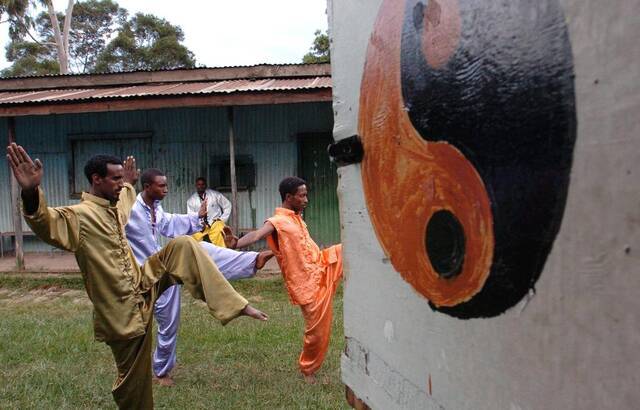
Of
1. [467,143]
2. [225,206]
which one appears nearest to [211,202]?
[225,206]

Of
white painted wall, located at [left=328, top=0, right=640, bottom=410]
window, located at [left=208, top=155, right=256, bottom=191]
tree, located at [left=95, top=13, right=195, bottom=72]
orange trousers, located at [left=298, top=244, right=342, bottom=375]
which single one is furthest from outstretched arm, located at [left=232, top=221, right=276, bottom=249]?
tree, located at [left=95, top=13, right=195, bottom=72]

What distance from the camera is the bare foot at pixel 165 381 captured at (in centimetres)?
422

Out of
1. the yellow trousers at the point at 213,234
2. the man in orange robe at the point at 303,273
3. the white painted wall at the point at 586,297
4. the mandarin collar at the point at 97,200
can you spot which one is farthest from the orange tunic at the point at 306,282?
the white painted wall at the point at 586,297

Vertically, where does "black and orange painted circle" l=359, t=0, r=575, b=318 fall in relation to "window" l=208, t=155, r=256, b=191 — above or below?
below

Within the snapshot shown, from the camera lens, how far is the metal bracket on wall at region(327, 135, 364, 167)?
5.13 feet

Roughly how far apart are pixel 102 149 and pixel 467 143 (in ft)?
31.9

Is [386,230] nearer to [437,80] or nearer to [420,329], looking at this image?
[420,329]

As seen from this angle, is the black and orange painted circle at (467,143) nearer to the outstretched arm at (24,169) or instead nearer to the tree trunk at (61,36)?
the outstretched arm at (24,169)

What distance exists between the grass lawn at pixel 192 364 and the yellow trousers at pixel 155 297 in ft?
2.17

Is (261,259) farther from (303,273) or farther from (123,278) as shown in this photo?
(123,278)

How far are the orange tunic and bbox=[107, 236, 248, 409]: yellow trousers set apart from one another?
1107 millimetres

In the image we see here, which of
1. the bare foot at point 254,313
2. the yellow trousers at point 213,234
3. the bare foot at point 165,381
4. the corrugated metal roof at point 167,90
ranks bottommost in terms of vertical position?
the bare foot at point 165,381

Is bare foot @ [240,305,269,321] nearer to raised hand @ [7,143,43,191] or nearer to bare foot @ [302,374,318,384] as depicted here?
raised hand @ [7,143,43,191]

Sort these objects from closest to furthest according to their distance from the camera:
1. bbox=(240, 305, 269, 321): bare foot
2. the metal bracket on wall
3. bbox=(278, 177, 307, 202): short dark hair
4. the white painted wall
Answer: the white painted wall, the metal bracket on wall, bbox=(240, 305, 269, 321): bare foot, bbox=(278, 177, 307, 202): short dark hair
